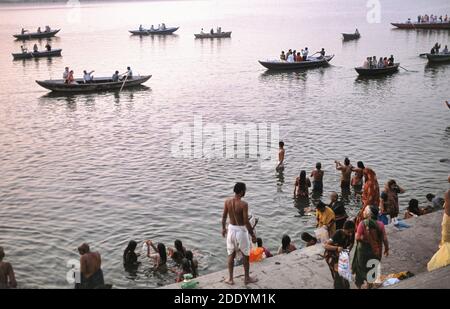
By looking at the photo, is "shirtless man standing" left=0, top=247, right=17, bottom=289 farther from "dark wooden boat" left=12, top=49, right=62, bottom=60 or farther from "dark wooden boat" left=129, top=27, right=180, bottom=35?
"dark wooden boat" left=129, top=27, right=180, bottom=35

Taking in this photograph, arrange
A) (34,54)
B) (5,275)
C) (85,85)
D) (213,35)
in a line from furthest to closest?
(213,35) < (34,54) < (85,85) < (5,275)

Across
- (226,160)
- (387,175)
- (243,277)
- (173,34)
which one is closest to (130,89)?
(226,160)

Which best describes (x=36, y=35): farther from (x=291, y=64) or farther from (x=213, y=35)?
(x=291, y=64)

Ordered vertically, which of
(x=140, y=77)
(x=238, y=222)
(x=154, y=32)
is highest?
(x=154, y=32)

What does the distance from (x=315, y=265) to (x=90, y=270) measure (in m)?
4.47

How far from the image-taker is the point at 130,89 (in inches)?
1560

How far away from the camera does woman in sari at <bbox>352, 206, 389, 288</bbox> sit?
29.3 feet

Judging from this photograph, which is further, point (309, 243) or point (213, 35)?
point (213, 35)

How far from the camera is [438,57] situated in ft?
154

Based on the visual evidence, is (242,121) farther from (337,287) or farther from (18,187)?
(337,287)

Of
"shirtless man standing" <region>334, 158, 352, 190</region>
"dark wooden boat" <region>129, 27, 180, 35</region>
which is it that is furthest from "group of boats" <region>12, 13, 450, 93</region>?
"dark wooden boat" <region>129, 27, 180, 35</region>

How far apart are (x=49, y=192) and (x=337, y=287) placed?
13.5 meters

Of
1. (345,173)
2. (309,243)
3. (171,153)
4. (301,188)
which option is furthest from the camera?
(171,153)

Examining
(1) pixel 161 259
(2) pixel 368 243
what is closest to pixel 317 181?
(1) pixel 161 259
